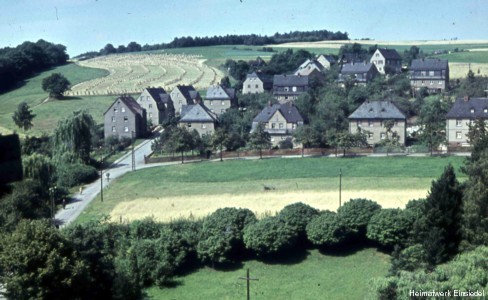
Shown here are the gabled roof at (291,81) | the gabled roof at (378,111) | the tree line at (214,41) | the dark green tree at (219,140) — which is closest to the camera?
the dark green tree at (219,140)

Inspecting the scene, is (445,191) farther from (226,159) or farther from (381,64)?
(381,64)

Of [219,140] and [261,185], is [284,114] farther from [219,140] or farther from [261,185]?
[261,185]

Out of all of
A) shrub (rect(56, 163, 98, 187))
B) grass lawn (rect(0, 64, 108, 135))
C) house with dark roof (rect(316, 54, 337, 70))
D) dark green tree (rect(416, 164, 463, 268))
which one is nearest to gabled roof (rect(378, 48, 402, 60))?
house with dark roof (rect(316, 54, 337, 70))

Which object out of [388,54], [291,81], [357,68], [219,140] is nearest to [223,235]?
[219,140]

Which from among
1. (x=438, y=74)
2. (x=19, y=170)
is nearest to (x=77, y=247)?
(x=19, y=170)

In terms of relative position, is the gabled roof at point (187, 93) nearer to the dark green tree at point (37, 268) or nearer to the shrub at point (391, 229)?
the shrub at point (391, 229)

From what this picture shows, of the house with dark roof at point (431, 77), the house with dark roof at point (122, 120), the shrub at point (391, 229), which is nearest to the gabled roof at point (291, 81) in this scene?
the house with dark roof at point (431, 77)
